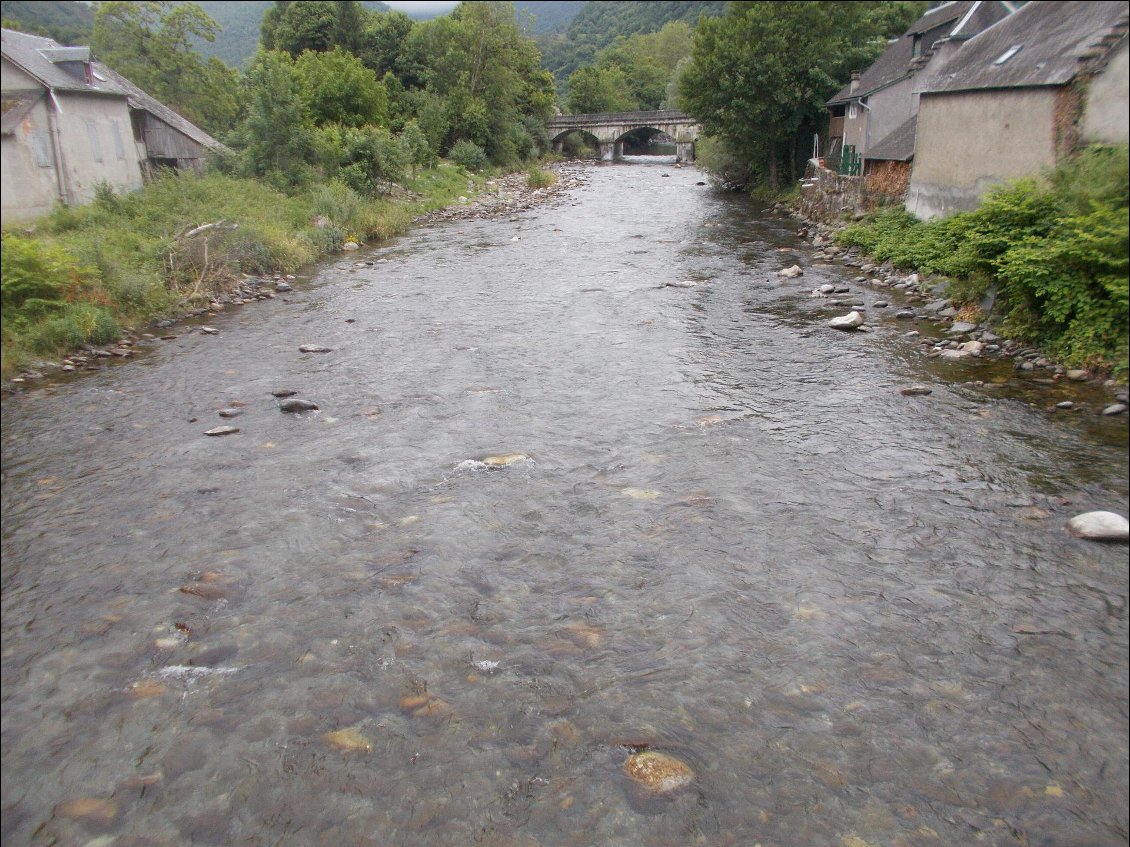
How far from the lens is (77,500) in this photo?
23.1 ft

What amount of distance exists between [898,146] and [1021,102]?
299 inches

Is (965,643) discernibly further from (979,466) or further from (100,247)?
(100,247)

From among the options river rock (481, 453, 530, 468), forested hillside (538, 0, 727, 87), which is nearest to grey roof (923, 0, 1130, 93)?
river rock (481, 453, 530, 468)

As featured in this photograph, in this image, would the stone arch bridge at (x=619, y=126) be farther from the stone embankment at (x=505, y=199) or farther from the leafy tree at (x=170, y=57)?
the leafy tree at (x=170, y=57)

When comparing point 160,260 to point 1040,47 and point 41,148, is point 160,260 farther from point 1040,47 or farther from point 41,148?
point 1040,47

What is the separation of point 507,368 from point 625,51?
363 ft

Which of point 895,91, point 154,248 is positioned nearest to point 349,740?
point 154,248

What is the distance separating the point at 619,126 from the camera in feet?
234

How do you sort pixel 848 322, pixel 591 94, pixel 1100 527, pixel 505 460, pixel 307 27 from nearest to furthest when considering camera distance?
pixel 1100 527
pixel 505 460
pixel 848 322
pixel 307 27
pixel 591 94

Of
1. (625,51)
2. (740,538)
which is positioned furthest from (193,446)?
(625,51)

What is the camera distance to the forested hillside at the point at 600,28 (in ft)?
422

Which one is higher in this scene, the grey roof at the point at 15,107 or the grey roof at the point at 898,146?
the grey roof at the point at 898,146

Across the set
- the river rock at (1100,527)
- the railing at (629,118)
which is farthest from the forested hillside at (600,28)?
the river rock at (1100,527)

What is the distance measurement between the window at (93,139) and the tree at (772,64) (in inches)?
1188
